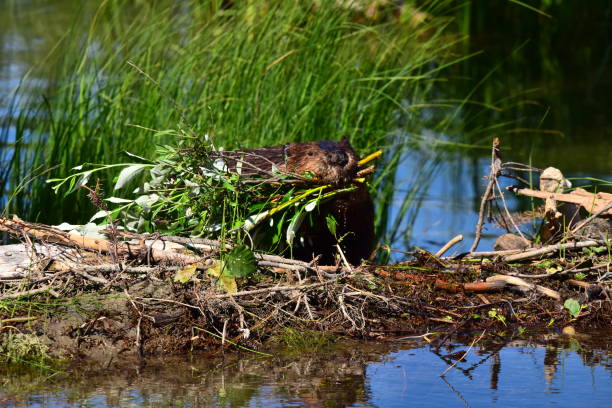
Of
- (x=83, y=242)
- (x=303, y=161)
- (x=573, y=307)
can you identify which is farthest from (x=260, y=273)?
(x=573, y=307)

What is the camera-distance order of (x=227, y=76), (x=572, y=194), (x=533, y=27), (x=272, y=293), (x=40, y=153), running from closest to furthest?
(x=272, y=293)
(x=572, y=194)
(x=40, y=153)
(x=227, y=76)
(x=533, y=27)

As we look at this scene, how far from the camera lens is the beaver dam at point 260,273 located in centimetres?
387

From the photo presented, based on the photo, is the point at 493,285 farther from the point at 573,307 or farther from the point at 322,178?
the point at 322,178

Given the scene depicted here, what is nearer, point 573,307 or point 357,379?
point 357,379

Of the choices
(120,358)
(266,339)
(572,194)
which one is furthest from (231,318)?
(572,194)

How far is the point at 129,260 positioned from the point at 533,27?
399 inches

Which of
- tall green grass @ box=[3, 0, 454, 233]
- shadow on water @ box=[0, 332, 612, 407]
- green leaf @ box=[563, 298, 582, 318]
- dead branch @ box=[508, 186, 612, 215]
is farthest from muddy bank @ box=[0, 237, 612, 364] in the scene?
tall green grass @ box=[3, 0, 454, 233]

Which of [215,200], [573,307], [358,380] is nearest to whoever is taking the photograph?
[358,380]

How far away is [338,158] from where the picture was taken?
15.0 ft

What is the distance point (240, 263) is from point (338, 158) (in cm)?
80

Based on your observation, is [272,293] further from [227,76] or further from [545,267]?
[227,76]

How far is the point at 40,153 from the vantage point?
19.7ft

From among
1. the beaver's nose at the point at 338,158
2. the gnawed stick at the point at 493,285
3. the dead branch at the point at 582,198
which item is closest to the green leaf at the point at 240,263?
the beaver's nose at the point at 338,158

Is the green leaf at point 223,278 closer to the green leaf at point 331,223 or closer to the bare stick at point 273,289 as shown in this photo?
the bare stick at point 273,289
